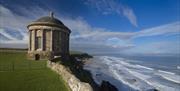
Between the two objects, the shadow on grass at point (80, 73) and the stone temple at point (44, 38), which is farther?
the stone temple at point (44, 38)

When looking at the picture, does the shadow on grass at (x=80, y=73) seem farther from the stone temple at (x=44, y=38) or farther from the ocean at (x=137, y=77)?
the stone temple at (x=44, y=38)

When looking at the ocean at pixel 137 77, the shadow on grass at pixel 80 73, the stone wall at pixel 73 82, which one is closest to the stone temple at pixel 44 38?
the shadow on grass at pixel 80 73

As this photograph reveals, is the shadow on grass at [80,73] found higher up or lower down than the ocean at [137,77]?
higher up

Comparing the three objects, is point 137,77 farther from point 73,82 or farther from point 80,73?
point 73,82

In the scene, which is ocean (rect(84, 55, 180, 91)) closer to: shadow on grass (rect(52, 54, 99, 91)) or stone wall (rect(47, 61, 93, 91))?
shadow on grass (rect(52, 54, 99, 91))

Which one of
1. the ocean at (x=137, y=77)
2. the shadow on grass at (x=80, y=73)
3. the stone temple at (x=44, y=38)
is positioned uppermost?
the stone temple at (x=44, y=38)

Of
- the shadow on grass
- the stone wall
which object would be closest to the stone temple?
the shadow on grass

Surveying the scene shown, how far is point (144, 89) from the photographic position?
27.0 meters

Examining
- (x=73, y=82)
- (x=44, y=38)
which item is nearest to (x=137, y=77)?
(x=44, y=38)

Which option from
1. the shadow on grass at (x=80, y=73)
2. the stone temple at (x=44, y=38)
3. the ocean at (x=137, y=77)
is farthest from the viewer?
the stone temple at (x=44, y=38)

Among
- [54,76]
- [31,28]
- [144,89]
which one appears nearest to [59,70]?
[54,76]

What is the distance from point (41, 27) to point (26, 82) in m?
21.3

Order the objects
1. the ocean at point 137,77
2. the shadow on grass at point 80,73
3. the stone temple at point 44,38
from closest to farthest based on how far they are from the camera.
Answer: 1. the shadow on grass at point 80,73
2. the ocean at point 137,77
3. the stone temple at point 44,38

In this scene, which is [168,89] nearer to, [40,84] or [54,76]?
[54,76]
